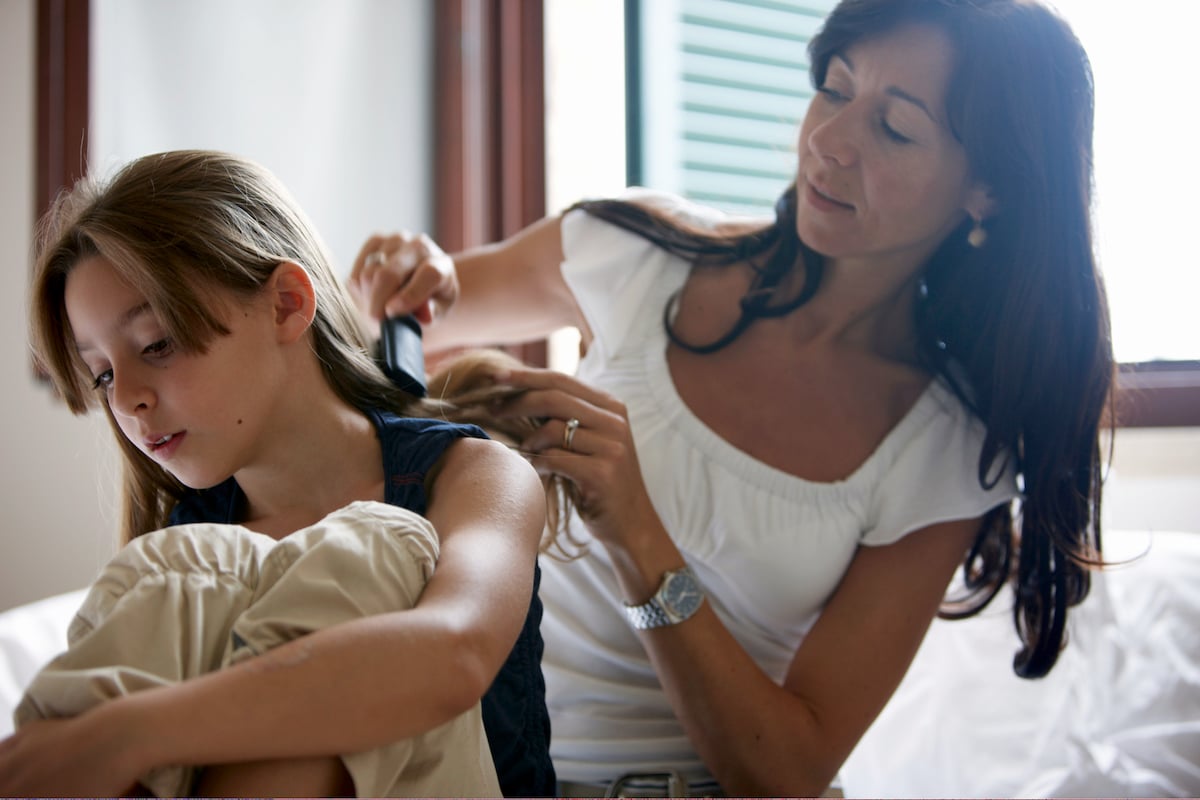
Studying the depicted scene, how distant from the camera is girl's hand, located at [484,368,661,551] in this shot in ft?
2.93

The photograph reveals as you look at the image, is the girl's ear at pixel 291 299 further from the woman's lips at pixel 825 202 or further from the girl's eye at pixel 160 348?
the woman's lips at pixel 825 202

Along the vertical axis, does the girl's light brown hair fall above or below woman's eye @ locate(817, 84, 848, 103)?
below

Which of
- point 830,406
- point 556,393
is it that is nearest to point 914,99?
point 830,406

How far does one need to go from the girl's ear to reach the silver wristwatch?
1.29ft

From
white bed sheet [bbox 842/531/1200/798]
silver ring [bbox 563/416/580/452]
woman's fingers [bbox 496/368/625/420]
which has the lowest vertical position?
white bed sheet [bbox 842/531/1200/798]

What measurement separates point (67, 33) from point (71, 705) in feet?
4.29

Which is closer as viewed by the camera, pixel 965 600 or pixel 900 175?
pixel 900 175

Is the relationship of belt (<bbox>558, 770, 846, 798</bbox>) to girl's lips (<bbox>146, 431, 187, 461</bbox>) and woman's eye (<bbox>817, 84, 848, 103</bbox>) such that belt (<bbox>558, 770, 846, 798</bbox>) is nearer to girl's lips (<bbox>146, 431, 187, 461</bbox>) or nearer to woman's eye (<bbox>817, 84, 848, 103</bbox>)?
girl's lips (<bbox>146, 431, 187, 461</bbox>)

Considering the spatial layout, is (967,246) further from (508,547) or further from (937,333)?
(508,547)

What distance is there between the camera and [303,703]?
51cm

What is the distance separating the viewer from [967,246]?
113 cm

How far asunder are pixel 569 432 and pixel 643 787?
375mm

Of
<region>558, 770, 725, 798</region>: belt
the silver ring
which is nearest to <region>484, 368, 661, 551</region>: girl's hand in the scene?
the silver ring

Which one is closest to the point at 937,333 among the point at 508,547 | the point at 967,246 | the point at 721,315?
the point at 967,246
